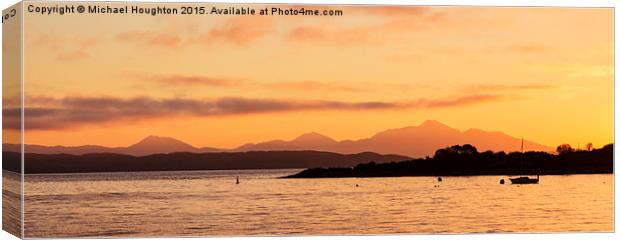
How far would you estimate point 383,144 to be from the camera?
66.5 feet

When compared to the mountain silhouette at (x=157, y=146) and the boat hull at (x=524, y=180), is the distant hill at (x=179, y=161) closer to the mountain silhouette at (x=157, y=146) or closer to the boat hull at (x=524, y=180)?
the mountain silhouette at (x=157, y=146)

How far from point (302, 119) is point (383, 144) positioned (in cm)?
113

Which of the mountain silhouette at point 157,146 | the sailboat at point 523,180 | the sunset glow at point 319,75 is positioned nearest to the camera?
the sunset glow at point 319,75

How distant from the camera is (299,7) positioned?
19766 millimetres

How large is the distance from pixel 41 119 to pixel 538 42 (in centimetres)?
645

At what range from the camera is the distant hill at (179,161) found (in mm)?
19469

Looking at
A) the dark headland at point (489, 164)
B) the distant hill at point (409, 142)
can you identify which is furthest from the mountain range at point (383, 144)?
the dark headland at point (489, 164)

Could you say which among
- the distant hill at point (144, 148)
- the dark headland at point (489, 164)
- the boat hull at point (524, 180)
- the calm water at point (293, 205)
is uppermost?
the distant hill at point (144, 148)

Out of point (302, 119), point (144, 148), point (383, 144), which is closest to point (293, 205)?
Result: point (302, 119)

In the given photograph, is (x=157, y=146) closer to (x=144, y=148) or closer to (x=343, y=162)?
(x=144, y=148)

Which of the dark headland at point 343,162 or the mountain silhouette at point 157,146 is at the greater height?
the mountain silhouette at point 157,146

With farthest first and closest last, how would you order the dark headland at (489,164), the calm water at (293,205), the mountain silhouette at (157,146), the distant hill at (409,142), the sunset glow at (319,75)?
the dark headland at (489,164) → the distant hill at (409,142) → the mountain silhouette at (157,146) → the calm water at (293,205) → the sunset glow at (319,75)

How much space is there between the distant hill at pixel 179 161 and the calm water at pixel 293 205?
0.37 feet

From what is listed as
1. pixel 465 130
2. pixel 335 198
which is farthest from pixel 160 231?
pixel 465 130
